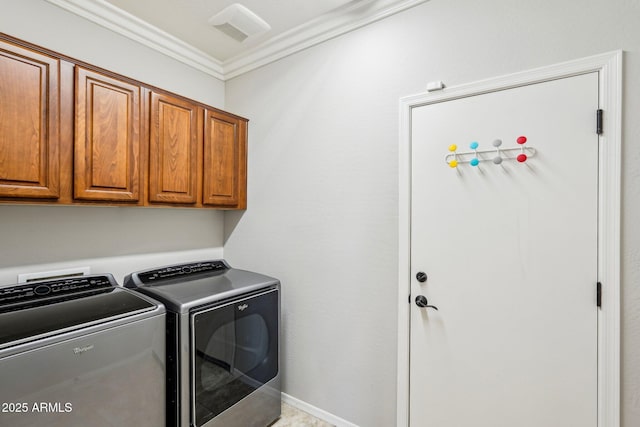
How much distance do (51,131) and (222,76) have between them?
1.54 metres

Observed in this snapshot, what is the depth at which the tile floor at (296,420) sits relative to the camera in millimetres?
2000

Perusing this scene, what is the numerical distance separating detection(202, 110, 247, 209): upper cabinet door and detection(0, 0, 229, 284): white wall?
35cm

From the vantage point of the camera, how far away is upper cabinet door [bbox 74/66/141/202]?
1.54 meters

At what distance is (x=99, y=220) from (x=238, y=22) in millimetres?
1588

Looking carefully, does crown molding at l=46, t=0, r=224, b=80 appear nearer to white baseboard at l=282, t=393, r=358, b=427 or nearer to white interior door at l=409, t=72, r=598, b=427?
white interior door at l=409, t=72, r=598, b=427

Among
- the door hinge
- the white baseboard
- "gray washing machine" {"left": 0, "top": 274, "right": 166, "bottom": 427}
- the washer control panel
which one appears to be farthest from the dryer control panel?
the door hinge

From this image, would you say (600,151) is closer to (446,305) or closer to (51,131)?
(446,305)

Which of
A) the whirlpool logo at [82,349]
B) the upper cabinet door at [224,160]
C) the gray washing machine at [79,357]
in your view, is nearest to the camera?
the gray washing machine at [79,357]

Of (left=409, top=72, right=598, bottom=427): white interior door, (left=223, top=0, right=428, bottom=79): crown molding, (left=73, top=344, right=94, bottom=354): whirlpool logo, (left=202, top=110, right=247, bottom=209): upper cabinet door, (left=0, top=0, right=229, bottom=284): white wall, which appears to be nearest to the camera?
(left=73, top=344, right=94, bottom=354): whirlpool logo

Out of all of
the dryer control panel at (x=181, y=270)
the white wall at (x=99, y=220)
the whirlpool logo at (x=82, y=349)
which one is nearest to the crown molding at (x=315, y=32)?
the white wall at (x=99, y=220)

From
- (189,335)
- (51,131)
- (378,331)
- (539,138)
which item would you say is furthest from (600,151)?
(51,131)

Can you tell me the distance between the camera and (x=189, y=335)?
59.7 inches

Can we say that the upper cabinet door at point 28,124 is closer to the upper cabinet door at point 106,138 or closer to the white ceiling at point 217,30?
the upper cabinet door at point 106,138

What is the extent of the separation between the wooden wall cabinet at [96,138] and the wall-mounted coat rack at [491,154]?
1.62 metres
